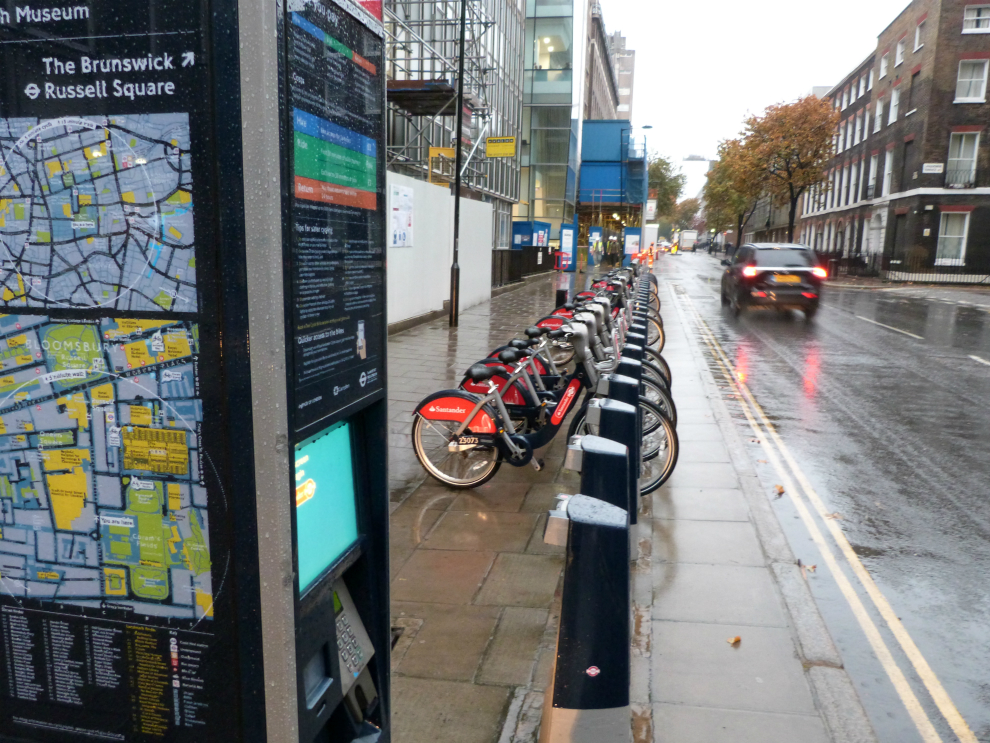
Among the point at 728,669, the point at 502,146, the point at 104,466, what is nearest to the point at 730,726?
the point at 728,669

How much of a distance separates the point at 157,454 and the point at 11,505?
0.46 metres

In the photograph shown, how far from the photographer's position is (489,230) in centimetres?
2166

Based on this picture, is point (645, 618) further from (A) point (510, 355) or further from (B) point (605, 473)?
(A) point (510, 355)

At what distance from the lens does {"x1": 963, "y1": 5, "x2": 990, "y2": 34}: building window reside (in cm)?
3678

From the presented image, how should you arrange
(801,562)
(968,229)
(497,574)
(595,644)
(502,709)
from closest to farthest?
(595,644) < (502,709) < (497,574) < (801,562) < (968,229)

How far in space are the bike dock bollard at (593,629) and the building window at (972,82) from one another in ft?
141

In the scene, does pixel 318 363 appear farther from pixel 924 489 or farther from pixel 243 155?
pixel 924 489

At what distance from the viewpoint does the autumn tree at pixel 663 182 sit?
308 ft

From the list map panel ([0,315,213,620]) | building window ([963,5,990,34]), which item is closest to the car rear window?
map panel ([0,315,213,620])

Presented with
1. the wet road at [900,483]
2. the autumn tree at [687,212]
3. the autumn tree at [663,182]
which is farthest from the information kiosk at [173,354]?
the autumn tree at [687,212]

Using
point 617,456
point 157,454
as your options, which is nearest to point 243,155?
point 157,454

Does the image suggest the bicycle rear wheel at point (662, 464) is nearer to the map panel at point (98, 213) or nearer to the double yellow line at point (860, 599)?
the double yellow line at point (860, 599)

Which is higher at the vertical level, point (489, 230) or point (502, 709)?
point (489, 230)

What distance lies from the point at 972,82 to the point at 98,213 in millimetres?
44563
